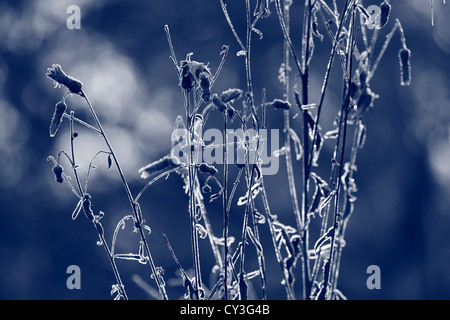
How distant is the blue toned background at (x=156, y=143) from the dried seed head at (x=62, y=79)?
3.33 meters

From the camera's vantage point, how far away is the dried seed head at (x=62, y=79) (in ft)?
3.24

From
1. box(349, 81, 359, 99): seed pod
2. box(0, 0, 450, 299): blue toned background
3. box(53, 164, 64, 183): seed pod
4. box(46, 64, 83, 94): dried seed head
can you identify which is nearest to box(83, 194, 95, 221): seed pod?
box(53, 164, 64, 183): seed pod

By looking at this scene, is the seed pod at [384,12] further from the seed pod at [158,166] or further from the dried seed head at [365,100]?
the seed pod at [158,166]

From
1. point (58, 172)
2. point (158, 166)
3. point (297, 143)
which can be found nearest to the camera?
point (158, 166)

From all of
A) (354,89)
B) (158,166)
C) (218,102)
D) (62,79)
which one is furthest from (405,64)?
(62,79)

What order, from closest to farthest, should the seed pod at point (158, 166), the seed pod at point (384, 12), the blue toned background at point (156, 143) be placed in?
the seed pod at point (158, 166)
the seed pod at point (384, 12)
the blue toned background at point (156, 143)

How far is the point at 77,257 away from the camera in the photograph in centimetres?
475

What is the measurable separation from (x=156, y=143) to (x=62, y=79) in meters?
3.69

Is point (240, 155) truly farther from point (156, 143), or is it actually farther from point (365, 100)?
point (156, 143)

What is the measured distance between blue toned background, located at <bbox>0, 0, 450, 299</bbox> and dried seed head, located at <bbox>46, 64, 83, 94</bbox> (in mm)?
3334

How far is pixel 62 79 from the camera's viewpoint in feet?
3.28

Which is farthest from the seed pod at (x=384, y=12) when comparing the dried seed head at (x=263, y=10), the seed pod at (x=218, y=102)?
the seed pod at (x=218, y=102)
